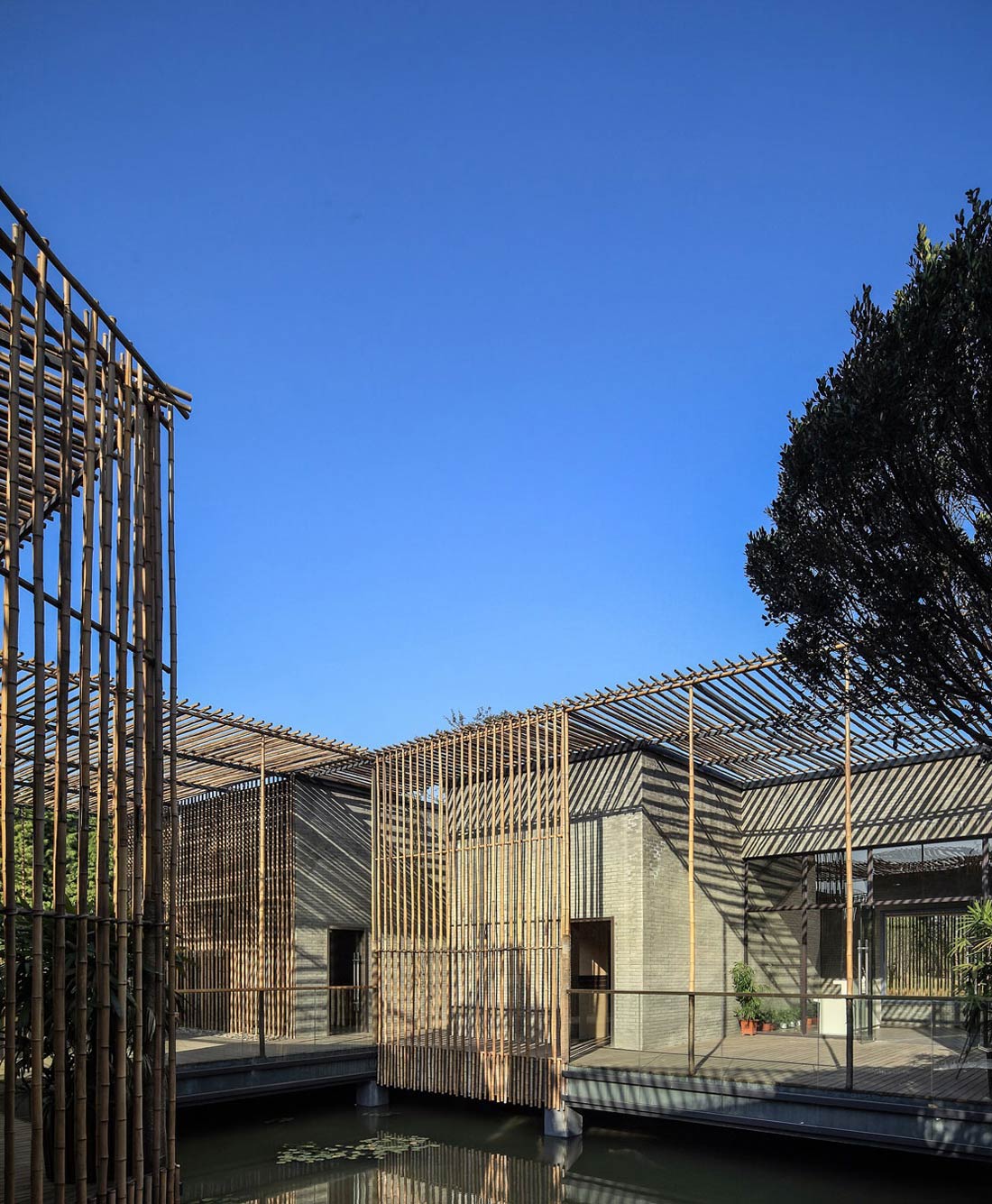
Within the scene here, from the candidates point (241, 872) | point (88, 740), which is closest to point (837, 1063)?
point (88, 740)

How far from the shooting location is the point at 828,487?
6.91 meters

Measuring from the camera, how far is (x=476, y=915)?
535 inches

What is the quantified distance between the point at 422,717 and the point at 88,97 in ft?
96.9

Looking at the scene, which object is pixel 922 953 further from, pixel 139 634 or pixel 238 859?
pixel 139 634

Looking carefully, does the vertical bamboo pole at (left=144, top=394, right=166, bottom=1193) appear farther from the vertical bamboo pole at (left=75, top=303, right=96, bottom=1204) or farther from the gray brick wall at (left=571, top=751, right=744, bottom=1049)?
the gray brick wall at (left=571, top=751, right=744, bottom=1049)

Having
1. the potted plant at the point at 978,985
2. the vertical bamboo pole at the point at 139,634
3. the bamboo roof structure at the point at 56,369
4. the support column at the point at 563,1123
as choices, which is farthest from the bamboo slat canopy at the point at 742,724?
the bamboo roof structure at the point at 56,369

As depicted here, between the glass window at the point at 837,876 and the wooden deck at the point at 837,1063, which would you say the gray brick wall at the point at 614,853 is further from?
the glass window at the point at 837,876

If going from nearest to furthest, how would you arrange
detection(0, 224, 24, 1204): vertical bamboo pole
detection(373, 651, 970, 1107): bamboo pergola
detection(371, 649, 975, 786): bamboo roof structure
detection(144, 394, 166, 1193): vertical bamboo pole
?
1. detection(0, 224, 24, 1204): vertical bamboo pole
2. detection(144, 394, 166, 1193): vertical bamboo pole
3. detection(371, 649, 975, 786): bamboo roof structure
4. detection(373, 651, 970, 1107): bamboo pergola

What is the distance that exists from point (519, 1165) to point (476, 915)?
306 centimetres

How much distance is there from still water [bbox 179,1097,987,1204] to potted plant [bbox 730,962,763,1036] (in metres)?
2.32

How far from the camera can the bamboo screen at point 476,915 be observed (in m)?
12.6

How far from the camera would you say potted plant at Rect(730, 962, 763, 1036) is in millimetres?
14633

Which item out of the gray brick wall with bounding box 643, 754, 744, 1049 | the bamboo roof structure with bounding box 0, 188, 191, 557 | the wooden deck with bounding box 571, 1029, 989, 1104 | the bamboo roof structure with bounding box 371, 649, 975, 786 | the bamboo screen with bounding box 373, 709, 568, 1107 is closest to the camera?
the bamboo roof structure with bounding box 0, 188, 191, 557

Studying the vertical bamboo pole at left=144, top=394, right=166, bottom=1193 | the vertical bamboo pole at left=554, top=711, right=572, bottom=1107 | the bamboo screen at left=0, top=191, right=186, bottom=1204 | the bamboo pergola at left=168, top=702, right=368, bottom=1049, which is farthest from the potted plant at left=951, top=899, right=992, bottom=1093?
the bamboo pergola at left=168, top=702, right=368, bottom=1049
